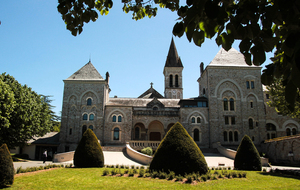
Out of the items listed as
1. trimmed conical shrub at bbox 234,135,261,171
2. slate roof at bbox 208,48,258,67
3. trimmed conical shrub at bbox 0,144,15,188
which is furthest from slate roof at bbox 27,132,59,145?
slate roof at bbox 208,48,258,67

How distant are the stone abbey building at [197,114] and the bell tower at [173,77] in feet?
53.1

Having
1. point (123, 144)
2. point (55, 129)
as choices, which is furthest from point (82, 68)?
point (55, 129)

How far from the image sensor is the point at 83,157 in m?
18.5

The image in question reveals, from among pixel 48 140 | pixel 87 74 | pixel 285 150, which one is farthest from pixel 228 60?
pixel 48 140

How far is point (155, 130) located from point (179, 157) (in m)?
28.1

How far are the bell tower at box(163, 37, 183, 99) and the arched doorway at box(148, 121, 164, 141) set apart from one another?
16786 millimetres

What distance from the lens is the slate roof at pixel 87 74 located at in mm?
41000

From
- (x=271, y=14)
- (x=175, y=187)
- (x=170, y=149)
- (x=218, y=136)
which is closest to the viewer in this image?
(x=271, y=14)

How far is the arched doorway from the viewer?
41850mm

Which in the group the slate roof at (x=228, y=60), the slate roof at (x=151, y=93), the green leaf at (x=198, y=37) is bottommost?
the green leaf at (x=198, y=37)

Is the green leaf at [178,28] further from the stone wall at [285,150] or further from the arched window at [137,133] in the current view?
the arched window at [137,133]

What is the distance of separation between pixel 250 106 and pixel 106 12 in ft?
125

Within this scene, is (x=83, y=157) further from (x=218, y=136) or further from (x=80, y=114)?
(x=218, y=136)

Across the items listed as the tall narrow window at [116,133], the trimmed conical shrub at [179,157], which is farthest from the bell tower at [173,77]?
the trimmed conical shrub at [179,157]
